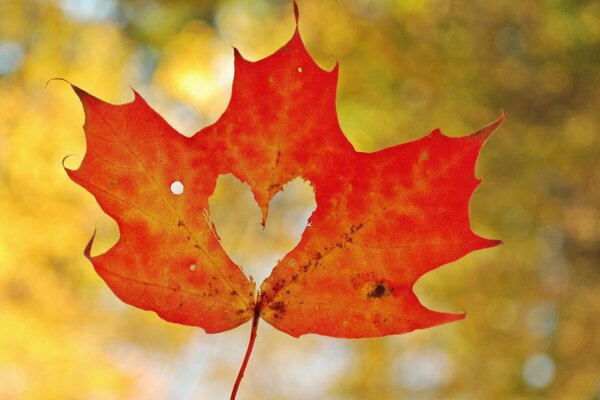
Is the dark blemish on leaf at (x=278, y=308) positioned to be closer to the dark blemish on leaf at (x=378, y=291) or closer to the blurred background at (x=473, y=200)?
the dark blemish on leaf at (x=378, y=291)

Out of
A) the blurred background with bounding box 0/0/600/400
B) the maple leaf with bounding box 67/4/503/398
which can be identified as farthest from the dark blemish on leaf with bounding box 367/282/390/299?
the blurred background with bounding box 0/0/600/400

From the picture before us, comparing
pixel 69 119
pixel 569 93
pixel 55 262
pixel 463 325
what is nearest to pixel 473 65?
pixel 569 93

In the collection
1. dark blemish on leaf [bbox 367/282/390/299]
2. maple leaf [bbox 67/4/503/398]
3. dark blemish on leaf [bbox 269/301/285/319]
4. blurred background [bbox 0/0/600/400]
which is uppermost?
blurred background [bbox 0/0/600/400]

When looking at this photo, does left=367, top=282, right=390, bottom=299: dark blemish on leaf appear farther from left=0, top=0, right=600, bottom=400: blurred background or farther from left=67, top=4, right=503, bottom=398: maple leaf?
left=0, top=0, right=600, bottom=400: blurred background

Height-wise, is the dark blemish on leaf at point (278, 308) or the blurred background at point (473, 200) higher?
the blurred background at point (473, 200)

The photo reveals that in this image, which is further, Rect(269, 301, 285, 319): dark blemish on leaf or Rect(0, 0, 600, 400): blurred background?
Rect(0, 0, 600, 400): blurred background

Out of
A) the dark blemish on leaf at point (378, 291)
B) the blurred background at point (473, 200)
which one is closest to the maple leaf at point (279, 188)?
the dark blemish on leaf at point (378, 291)

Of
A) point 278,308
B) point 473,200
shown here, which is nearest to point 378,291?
point 278,308
